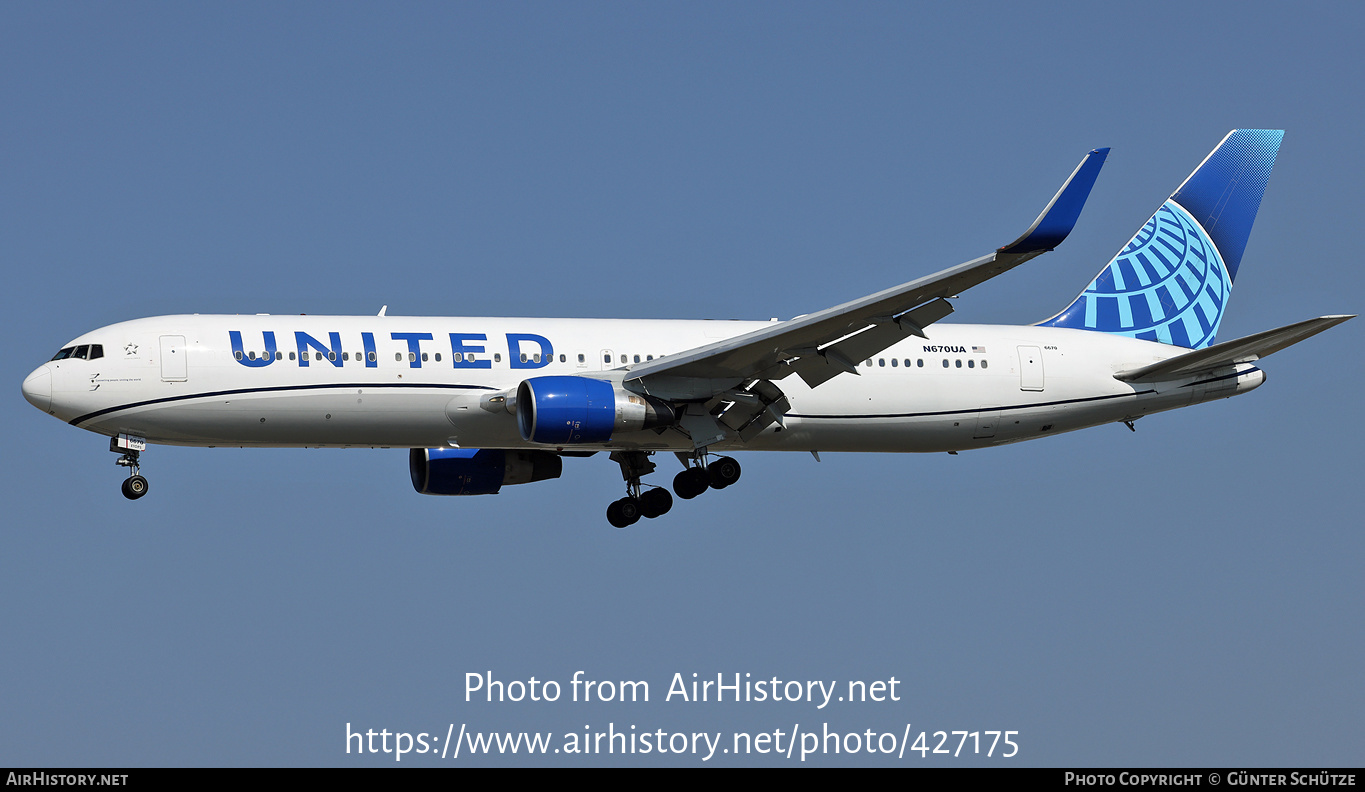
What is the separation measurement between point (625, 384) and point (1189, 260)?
52.4ft

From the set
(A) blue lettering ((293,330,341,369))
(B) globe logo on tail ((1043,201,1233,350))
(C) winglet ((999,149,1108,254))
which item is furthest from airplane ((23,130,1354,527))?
(C) winglet ((999,149,1108,254))

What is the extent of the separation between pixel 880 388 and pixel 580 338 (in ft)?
21.4

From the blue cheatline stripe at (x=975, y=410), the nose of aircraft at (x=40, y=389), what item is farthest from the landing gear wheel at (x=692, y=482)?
the nose of aircraft at (x=40, y=389)

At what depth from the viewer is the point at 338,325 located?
33.3 meters

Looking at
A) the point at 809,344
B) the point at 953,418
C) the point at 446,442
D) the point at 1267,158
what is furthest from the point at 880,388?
the point at 1267,158

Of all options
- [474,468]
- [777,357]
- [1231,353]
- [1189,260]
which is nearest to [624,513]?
[474,468]

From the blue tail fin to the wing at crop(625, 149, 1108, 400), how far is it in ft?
27.9

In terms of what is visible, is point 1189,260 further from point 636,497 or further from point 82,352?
point 82,352

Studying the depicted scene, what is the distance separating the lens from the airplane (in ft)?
106

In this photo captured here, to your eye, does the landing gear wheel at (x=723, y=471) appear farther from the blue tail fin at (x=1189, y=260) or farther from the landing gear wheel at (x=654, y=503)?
the blue tail fin at (x=1189, y=260)

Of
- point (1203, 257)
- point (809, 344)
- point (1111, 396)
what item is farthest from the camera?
point (1203, 257)

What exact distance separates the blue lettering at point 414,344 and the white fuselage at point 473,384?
28mm

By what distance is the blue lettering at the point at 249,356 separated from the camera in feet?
107

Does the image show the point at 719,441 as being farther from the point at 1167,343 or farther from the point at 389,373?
the point at 1167,343
